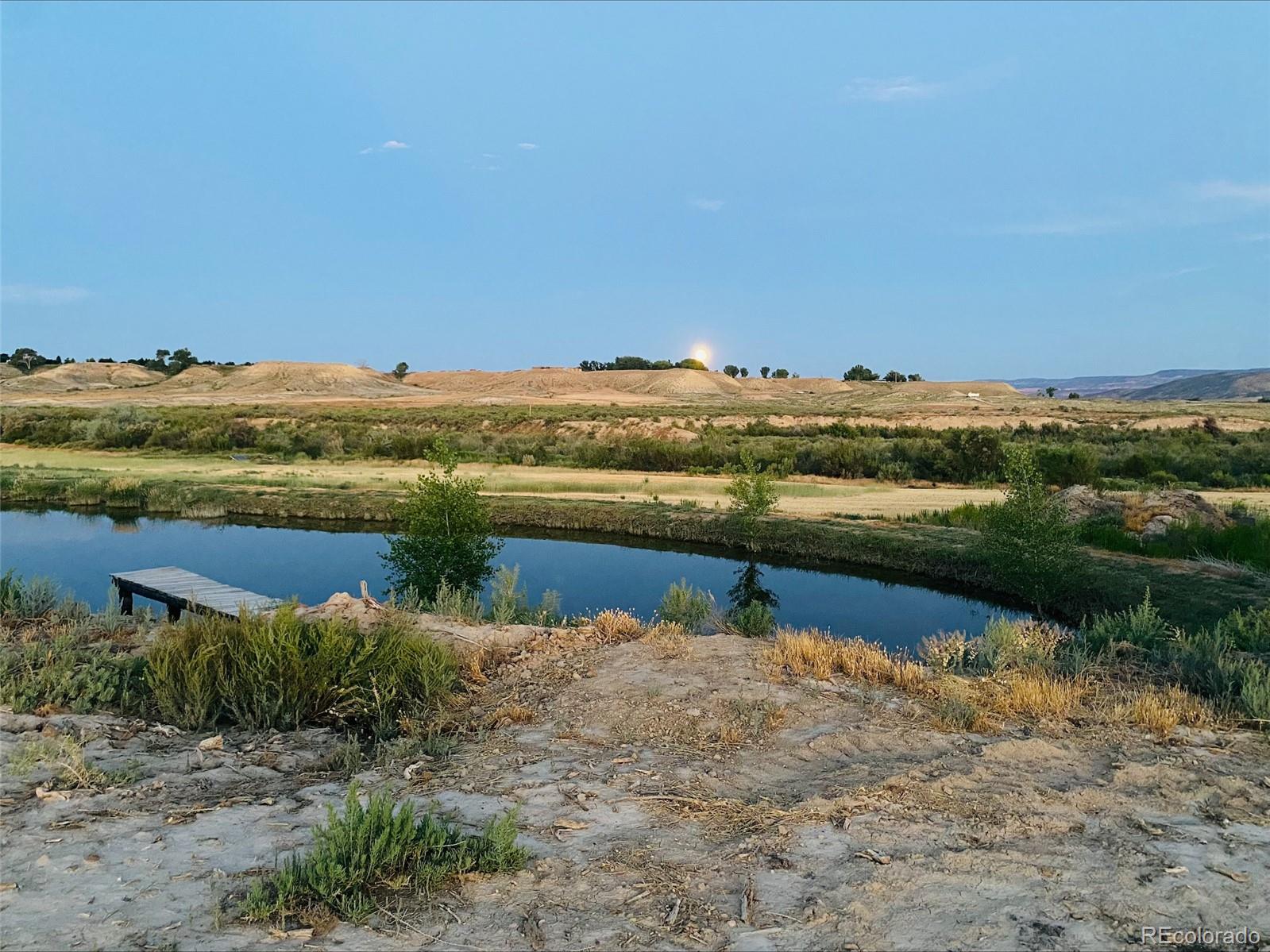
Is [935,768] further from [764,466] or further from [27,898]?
[764,466]

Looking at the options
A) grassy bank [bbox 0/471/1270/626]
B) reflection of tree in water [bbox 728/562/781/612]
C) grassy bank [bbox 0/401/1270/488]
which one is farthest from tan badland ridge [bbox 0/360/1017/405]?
Answer: reflection of tree in water [bbox 728/562/781/612]

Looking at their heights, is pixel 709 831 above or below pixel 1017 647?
above

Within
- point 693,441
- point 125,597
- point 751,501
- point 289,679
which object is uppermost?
point 693,441

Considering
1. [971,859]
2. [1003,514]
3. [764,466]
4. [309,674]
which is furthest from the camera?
[764,466]

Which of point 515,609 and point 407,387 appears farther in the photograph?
point 407,387

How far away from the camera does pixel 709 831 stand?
495cm

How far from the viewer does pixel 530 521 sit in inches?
1096

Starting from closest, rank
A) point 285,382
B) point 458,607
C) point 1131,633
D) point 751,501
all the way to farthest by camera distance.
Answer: point 1131,633 < point 458,607 < point 751,501 < point 285,382

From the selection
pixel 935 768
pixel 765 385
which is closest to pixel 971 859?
pixel 935 768

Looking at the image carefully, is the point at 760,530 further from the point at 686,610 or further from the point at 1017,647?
the point at 1017,647

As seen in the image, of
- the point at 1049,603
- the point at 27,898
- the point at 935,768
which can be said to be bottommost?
the point at 1049,603

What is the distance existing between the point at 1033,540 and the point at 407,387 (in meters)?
135

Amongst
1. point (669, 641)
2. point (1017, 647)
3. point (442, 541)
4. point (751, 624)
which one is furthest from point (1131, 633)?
point (442, 541)

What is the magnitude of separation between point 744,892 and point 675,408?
8373 cm
